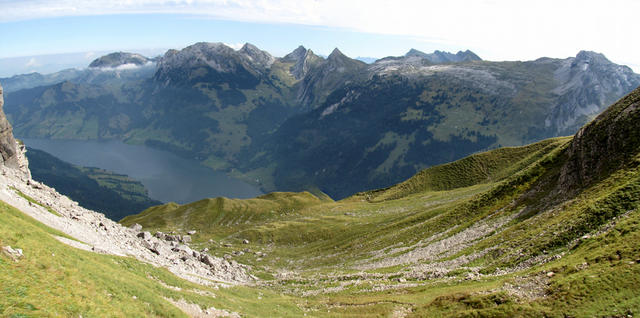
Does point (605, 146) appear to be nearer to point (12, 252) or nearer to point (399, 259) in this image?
point (399, 259)

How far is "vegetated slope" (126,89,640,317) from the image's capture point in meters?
27.3

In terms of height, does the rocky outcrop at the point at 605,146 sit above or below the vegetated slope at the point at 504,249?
above

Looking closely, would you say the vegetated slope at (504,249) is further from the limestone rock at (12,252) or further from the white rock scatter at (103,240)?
the limestone rock at (12,252)

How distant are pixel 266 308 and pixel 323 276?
21658mm

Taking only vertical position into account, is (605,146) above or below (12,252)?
above

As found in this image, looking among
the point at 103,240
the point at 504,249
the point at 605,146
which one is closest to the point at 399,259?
the point at 504,249

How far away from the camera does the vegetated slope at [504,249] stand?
27.3 meters

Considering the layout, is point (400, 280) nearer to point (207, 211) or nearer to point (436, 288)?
point (436, 288)

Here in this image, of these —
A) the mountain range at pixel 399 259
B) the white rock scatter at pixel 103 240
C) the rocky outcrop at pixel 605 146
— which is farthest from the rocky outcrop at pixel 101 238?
the rocky outcrop at pixel 605 146

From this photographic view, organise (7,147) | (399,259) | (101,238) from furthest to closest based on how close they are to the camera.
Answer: (7,147), (399,259), (101,238)

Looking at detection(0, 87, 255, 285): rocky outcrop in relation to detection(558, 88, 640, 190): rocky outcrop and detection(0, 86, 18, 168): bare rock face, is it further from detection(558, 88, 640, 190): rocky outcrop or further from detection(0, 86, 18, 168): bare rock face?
detection(558, 88, 640, 190): rocky outcrop

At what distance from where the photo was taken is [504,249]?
1737 inches

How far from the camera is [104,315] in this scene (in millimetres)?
20250

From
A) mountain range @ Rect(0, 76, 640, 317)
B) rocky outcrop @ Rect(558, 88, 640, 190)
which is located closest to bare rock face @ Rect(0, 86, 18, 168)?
mountain range @ Rect(0, 76, 640, 317)
